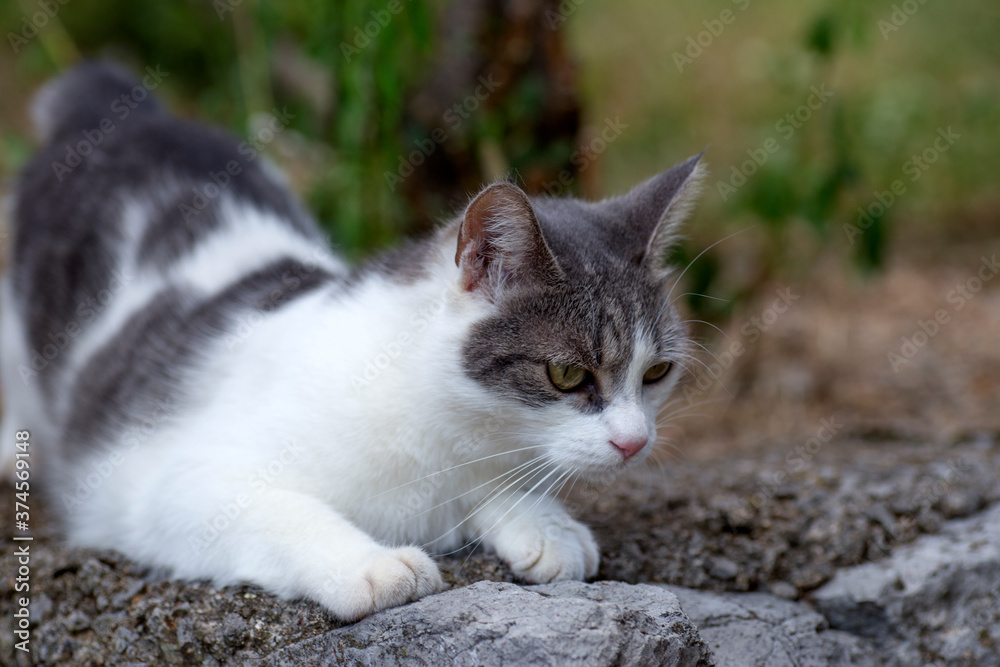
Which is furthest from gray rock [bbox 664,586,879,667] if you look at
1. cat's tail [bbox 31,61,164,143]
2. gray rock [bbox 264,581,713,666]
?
cat's tail [bbox 31,61,164,143]

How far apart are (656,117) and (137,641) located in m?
5.42

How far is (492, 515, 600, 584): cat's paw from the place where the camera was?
2.14 metres

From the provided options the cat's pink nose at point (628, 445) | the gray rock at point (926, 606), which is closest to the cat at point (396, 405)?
the cat's pink nose at point (628, 445)

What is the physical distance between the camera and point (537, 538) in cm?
Result: 218

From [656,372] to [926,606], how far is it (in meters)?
0.99

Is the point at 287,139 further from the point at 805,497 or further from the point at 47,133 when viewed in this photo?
the point at 805,497

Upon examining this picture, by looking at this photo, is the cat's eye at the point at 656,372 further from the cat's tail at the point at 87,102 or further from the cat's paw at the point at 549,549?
the cat's tail at the point at 87,102

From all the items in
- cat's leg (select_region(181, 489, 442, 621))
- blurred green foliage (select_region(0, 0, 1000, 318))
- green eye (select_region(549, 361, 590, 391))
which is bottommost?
cat's leg (select_region(181, 489, 442, 621))

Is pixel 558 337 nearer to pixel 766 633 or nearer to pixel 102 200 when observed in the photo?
pixel 766 633

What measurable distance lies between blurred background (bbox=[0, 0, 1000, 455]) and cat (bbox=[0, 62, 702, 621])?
0.50 m

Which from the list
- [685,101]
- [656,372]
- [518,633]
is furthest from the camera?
[685,101]

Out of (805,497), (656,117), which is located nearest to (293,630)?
(805,497)

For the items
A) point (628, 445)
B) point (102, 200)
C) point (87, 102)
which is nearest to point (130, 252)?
point (102, 200)

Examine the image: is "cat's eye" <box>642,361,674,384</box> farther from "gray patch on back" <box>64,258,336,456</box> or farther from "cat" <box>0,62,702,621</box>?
"gray patch on back" <box>64,258,336,456</box>
